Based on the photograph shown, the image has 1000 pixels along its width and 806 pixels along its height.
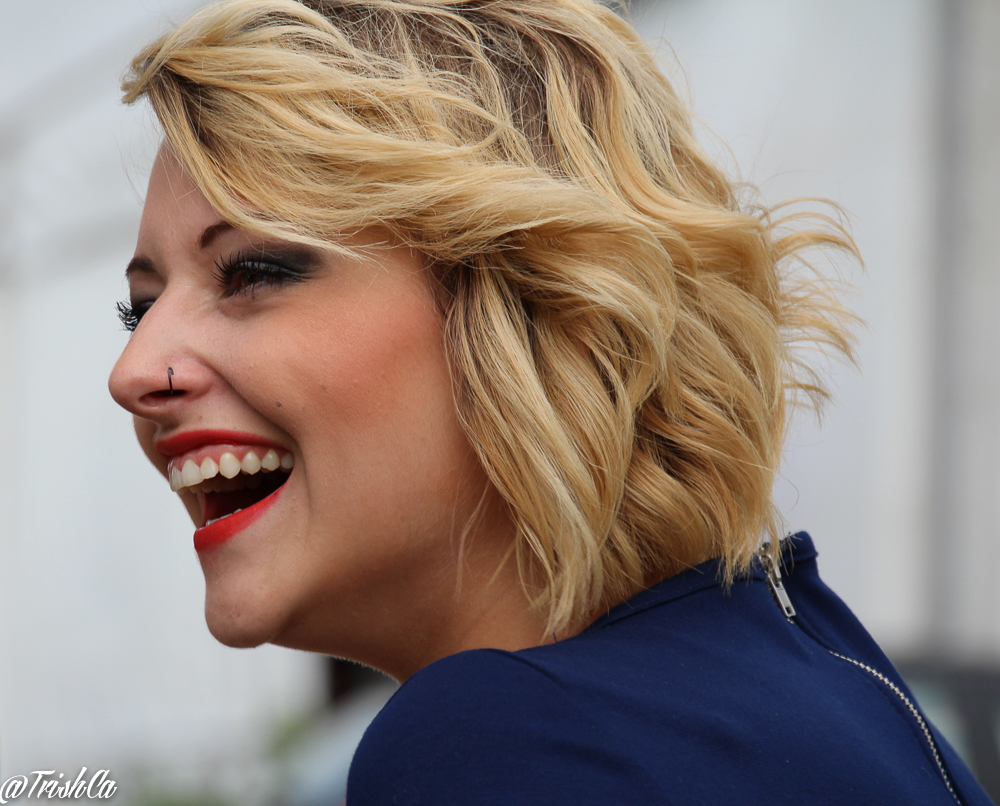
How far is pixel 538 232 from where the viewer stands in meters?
1.21

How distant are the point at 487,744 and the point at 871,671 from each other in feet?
2.08

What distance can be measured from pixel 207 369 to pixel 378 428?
28cm

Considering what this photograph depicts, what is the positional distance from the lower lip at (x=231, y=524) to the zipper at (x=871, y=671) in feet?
2.41

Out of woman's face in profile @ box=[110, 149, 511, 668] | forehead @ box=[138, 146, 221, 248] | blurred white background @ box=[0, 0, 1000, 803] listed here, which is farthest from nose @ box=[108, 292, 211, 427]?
blurred white background @ box=[0, 0, 1000, 803]

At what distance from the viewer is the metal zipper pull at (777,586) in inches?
49.4

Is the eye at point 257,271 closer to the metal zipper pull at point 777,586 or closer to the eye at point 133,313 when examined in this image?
the eye at point 133,313

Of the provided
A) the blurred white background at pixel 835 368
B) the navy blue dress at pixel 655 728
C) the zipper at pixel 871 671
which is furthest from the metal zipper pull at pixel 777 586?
the blurred white background at pixel 835 368

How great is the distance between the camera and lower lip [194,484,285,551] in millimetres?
1236

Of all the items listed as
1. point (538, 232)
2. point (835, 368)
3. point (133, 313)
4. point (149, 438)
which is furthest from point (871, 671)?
point (835, 368)

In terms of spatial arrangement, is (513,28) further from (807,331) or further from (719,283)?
(807,331)

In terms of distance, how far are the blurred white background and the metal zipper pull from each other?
147 inches

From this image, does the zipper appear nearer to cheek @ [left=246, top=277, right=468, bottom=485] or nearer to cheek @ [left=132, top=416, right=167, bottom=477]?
cheek @ [left=246, top=277, right=468, bottom=485]

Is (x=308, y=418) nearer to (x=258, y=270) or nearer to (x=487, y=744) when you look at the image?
(x=258, y=270)

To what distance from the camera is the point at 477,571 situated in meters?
1.26
